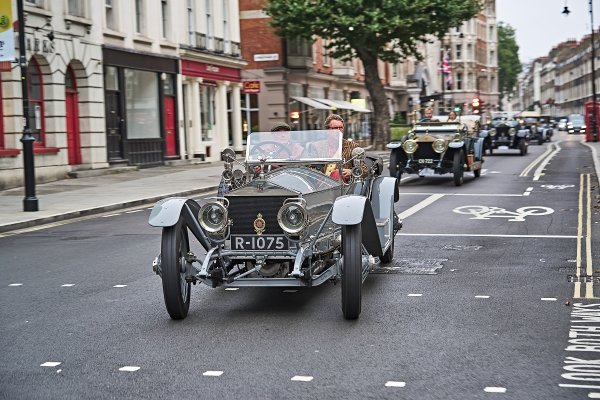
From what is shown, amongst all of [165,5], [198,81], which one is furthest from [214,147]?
[165,5]

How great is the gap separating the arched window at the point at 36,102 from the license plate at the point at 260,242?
19.5 m

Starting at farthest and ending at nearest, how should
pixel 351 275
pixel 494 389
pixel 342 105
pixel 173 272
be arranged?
pixel 342 105 → pixel 173 272 → pixel 351 275 → pixel 494 389

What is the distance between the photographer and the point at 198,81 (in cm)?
3794

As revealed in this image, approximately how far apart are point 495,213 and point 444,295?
801 cm

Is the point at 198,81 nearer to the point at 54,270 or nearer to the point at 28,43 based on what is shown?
the point at 28,43

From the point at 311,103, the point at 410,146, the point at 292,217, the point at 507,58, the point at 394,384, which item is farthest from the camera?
the point at 507,58

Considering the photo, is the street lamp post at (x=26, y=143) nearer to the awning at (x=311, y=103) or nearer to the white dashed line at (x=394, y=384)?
the white dashed line at (x=394, y=384)

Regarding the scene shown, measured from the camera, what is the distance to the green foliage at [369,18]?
41344 mm

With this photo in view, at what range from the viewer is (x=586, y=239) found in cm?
1280

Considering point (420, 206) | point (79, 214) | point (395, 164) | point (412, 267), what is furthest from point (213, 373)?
point (395, 164)

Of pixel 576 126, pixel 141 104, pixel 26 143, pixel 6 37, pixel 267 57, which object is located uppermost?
pixel 267 57

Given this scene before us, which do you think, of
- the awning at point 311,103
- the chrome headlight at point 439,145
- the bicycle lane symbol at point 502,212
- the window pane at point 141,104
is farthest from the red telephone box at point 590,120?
the bicycle lane symbol at point 502,212

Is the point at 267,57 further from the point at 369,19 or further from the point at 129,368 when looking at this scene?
the point at 129,368

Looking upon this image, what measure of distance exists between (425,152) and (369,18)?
19347 millimetres
